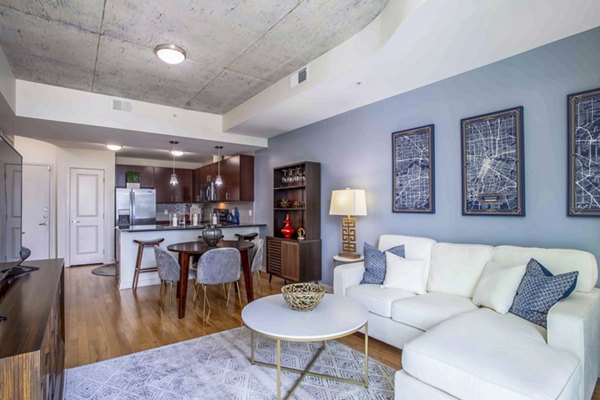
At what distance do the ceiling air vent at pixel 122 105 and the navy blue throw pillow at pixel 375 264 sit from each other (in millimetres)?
3875

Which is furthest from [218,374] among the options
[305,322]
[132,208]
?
[132,208]

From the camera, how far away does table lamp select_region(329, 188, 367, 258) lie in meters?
3.90

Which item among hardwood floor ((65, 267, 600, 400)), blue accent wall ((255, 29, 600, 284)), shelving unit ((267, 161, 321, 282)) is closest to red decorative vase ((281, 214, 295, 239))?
shelving unit ((267, 161, 321, 282))

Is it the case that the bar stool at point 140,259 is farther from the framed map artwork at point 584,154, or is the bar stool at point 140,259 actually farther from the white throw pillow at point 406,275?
the framed map artwork at point 584,154

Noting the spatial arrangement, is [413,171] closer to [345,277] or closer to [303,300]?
[345,277]

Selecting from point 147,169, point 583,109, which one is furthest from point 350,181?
point 147,169

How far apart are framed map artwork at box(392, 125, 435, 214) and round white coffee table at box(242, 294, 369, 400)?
154cm

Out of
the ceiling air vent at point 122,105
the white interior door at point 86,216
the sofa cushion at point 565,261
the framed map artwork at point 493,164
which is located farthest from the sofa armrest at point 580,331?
the white interior door at point 86,216

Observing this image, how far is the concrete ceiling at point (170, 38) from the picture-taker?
8.27 ft

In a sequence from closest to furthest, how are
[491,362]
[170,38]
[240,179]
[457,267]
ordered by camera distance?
[491,362] → [457,267] → [170,38] → [240,179]

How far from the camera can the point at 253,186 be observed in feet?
21.6

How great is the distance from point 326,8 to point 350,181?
2297 millimetres

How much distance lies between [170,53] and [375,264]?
116 inches

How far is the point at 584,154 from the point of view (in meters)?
2.39
